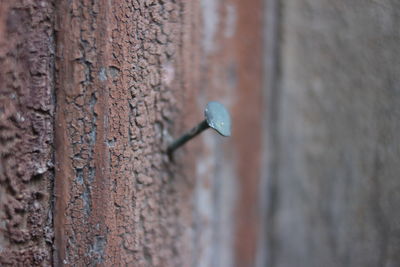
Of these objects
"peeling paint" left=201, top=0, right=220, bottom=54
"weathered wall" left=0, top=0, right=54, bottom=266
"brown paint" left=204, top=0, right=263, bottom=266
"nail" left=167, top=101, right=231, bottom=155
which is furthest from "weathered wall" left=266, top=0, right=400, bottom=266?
"weathered wall" left=0, top=0, right=54, bottom=266

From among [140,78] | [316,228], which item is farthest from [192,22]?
[316,228]

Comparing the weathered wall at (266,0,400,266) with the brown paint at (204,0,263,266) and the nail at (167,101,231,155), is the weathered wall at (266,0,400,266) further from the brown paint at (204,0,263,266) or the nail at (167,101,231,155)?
the nail at (167,101,231,155)

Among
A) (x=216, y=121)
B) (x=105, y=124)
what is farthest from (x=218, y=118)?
(x=105, y=124)

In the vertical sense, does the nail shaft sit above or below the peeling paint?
below

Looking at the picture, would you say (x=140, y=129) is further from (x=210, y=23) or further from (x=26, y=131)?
(x=210, y=23)

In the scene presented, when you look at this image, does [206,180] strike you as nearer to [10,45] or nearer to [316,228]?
[316,228]
